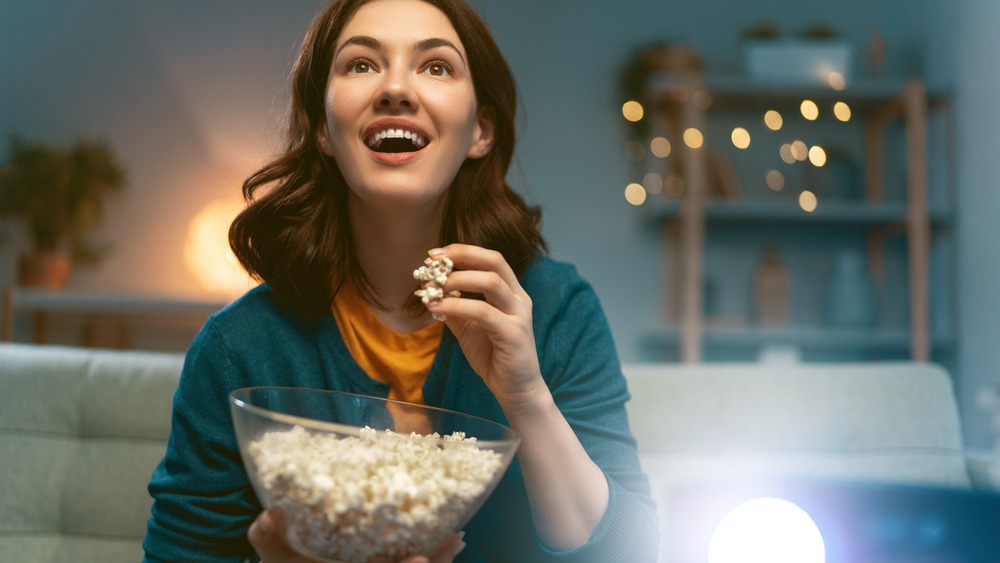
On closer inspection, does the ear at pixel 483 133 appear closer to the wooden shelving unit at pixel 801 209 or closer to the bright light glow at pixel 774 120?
the wooden shelving unit at pixel 801 209

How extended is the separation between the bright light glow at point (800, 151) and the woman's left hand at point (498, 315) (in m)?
2.86

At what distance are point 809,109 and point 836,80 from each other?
0.86 ft

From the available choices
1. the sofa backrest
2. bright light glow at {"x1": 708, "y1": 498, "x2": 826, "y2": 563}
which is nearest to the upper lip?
bright light glow at {"x1": 708, "y1": 498, "x2": 826, "y2": 563}

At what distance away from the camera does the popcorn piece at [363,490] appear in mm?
456

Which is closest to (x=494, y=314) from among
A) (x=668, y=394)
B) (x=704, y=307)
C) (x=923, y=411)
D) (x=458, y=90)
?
(x=458, y=90)

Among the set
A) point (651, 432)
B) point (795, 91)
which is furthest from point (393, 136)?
point (795, 91)

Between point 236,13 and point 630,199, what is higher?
point 236,13

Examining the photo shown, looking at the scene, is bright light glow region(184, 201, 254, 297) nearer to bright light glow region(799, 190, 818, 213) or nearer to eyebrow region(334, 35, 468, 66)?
bright light glow region(799, 190, 818, 213)

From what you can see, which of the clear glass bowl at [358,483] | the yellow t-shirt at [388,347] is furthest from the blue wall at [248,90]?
the clear glass bowl at [358,483]

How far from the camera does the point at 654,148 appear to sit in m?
3.19

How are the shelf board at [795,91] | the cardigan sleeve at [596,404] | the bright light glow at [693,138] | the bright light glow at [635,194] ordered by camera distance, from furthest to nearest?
the bright light glow at [635,194], the shelf board at [795,91], the bright light glow at [693,138], the cardigan sleeve at [596,404]

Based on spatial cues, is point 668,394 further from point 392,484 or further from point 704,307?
point 704,307

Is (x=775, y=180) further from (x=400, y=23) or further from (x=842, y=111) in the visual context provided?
(x=400, y=23)

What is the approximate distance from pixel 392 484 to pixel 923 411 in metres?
1.16
